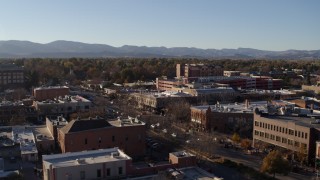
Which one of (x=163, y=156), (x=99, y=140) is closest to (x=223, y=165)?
(x=163, y=156)

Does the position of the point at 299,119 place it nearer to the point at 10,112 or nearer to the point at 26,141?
the point at 26,141

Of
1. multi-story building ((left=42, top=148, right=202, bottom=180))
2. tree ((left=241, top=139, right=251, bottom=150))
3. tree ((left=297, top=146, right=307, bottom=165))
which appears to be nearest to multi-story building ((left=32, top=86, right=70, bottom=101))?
tree ((left=241, top=139, right=251, bottom=150))

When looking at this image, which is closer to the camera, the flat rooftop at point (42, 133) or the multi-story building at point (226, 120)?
the flat rooftop at point (42, 133)

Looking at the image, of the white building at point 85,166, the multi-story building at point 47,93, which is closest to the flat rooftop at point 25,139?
the white building at point 85,166

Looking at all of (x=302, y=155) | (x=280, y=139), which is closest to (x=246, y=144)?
(x=280, y=139)

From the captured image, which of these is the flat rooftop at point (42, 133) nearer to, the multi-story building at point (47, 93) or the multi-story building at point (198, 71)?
the multi-story building at point (47, 93)

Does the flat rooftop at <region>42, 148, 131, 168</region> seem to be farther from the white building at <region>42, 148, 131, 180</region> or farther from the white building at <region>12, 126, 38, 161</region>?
the white building at <region>12, 126, 38, 161</region>
